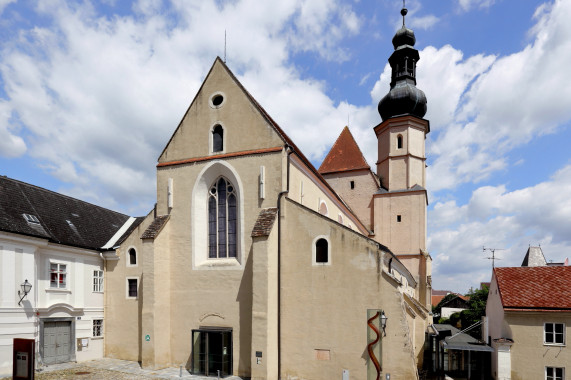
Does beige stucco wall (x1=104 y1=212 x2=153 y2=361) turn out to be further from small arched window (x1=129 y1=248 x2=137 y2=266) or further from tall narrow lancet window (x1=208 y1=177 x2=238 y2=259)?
tall narrow lancet window (x1=208 y1=177 x2=238 y2=259)

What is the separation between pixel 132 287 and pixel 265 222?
361 inches

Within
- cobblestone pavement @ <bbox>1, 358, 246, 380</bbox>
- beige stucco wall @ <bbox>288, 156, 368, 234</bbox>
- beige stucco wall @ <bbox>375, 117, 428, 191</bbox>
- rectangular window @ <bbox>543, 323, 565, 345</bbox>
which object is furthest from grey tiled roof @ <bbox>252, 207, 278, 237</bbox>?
beige stucco wall @ <bbox>375, 117, 428, 191</bbox>

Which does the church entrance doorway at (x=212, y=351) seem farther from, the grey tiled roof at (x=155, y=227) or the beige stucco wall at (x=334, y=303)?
the grey tiled roof at (x=155, y=227)

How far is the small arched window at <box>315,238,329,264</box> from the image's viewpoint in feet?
53.6

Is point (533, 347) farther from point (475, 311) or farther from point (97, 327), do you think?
point (475, 311)

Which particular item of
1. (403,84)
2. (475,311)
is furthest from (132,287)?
(475,311)

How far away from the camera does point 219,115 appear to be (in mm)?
19016

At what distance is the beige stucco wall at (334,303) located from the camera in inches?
583

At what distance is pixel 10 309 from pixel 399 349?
16.5 metres

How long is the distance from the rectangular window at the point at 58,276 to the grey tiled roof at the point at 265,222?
→ 10700 mm

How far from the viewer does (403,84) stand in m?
31.6

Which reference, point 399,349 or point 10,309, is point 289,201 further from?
point 10,309

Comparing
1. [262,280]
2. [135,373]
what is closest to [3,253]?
[135,373]

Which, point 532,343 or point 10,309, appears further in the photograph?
point 532,343
